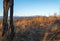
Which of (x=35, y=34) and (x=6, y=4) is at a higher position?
(x=6, y=4)

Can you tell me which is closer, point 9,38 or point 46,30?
point 9,38

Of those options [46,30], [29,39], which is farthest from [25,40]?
[46,30]

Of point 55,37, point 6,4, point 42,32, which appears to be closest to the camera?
point 6,4

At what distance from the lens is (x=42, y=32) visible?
9.20 meters

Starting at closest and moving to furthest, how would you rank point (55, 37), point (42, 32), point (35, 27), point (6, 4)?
point (6, 4)
point (55, 37)
point (42, 32)
point (35, 27)

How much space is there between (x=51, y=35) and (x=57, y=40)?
490mm

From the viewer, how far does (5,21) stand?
7961 millimetres

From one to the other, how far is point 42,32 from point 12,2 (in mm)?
1952

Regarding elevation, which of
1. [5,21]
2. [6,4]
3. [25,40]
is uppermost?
[6,4]

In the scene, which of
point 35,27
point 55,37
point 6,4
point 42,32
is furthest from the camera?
point 35,27

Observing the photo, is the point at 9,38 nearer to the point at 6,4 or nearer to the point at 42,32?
the point at 6,4

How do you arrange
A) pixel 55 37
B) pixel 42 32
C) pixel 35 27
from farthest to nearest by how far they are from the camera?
pixel 35 27 < pixel 42 32 < pixel 55 37

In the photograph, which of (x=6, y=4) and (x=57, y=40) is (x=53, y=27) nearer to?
(x=57, y=40)

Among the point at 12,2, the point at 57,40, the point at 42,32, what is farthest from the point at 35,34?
the point at 12,2
